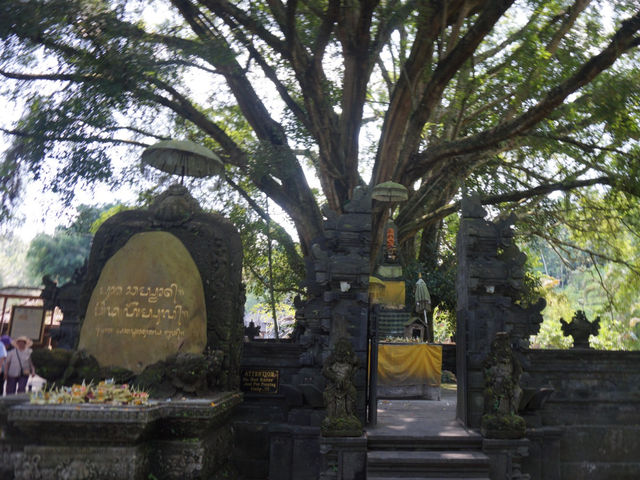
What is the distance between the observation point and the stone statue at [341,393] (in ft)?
21.9

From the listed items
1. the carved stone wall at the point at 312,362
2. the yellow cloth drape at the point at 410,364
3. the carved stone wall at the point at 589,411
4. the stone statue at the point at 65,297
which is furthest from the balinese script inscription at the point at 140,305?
the yellow cloth drape at the point at 410,364

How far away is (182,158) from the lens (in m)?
7.89

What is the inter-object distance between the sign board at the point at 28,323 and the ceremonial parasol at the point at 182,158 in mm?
6345

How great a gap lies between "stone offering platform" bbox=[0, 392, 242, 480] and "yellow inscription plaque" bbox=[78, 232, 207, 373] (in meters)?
1.01

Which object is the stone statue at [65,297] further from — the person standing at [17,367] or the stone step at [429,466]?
the stone step at [429,466]

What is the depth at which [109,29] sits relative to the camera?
30.5 ft

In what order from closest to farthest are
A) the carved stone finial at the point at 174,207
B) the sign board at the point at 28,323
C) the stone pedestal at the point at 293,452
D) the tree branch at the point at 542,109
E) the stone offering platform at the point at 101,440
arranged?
the stone offering platform at the point at 101,440 → the stone pedestal at the point at 293,452 → the carved stone finial at the point at 174,207 → the tree branch at the point at 542,109 → the sign board at the point at 28,323

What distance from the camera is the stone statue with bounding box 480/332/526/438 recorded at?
700 centimetres

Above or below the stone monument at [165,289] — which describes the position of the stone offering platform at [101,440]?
below

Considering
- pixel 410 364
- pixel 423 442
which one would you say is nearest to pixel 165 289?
pixel 423 442

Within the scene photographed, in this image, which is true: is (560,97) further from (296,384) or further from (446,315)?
(446,315)

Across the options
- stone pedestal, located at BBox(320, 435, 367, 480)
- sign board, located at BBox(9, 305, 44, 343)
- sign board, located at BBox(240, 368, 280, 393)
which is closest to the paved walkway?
stone pedestal, located at BBox(320, 435, 367, 480)

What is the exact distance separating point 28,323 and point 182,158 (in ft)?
23.0

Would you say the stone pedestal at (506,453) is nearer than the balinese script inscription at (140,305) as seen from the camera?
No
